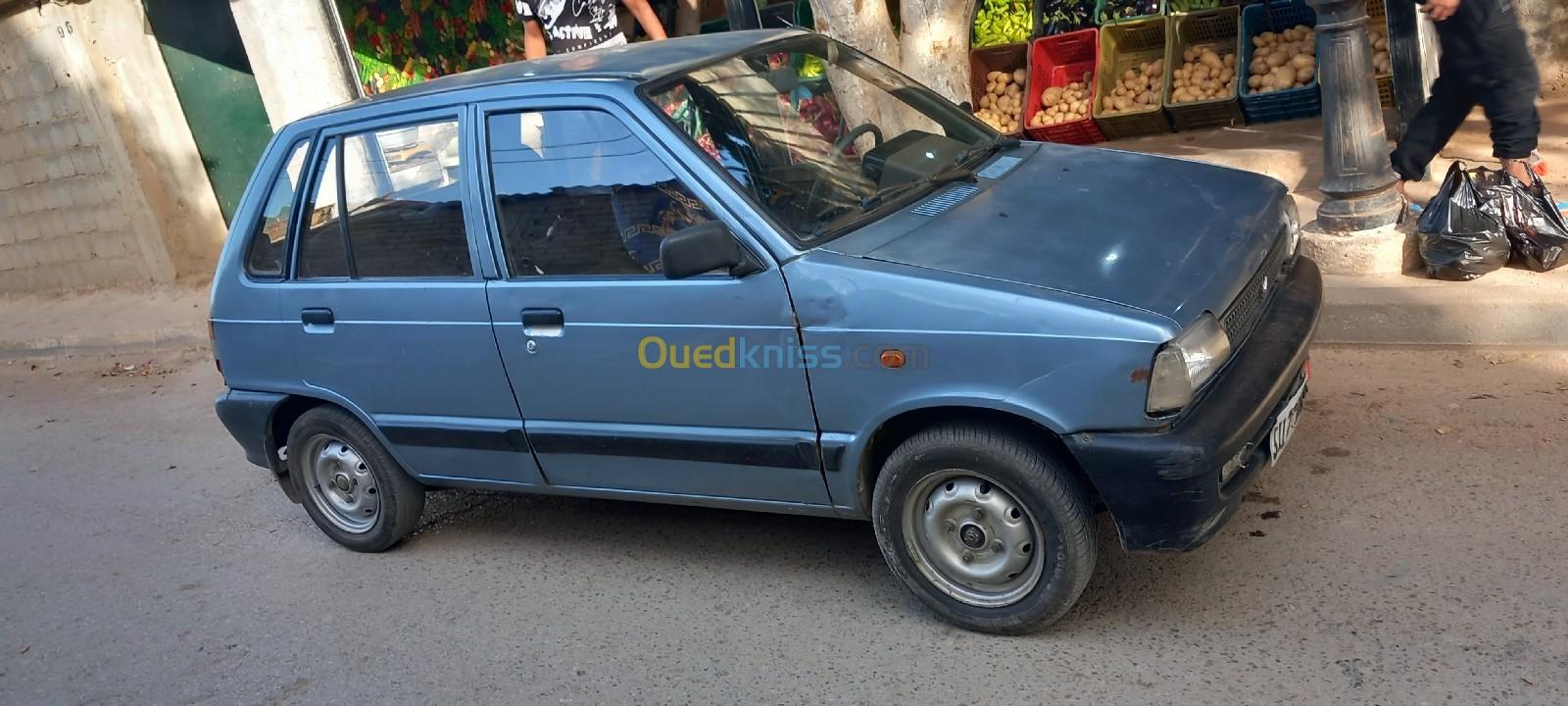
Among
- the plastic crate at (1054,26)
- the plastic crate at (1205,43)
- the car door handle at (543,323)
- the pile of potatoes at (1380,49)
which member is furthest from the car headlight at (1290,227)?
the plastic crate at (1054,26)

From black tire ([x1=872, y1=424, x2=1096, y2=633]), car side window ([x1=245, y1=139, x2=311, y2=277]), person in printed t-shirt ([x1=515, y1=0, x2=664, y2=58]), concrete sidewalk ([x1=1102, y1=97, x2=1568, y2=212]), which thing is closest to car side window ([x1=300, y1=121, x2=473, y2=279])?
car side window ([x1=245, y1=139, x2=311, y2=277])

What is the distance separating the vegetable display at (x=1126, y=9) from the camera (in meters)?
8.66

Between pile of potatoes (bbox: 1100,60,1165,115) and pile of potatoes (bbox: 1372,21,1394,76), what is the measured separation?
50.5 inches

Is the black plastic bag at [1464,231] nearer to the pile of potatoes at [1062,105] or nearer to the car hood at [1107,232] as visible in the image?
the car hood at [1107,232]

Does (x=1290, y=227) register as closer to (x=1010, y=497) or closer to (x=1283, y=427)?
(x=1283, y=427)

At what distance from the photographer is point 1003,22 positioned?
9.34 m

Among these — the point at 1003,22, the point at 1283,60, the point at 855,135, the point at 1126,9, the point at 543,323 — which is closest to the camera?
the point at 543,323

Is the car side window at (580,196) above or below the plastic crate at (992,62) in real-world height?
above

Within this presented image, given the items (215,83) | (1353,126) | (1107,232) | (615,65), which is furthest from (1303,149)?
(215,83)

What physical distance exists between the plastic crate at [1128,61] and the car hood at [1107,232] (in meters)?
4.32

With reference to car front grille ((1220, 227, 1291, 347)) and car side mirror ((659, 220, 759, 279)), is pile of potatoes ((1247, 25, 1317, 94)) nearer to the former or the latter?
car front grille ((1220, 227, 1291, 347))

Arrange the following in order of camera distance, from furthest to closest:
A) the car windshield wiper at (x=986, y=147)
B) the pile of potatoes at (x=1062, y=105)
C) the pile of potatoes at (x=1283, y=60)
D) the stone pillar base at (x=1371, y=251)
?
the pile of potatoes at (x=1062, y=105) < the pile of potatoes at (x=1283, y=60) < the stone pillar base at (x=1371, y=251) < the car windshield wiper at (x=986, y=147)

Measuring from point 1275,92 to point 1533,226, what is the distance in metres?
2.86

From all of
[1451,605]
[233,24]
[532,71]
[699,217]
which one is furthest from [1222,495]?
[233,24]
